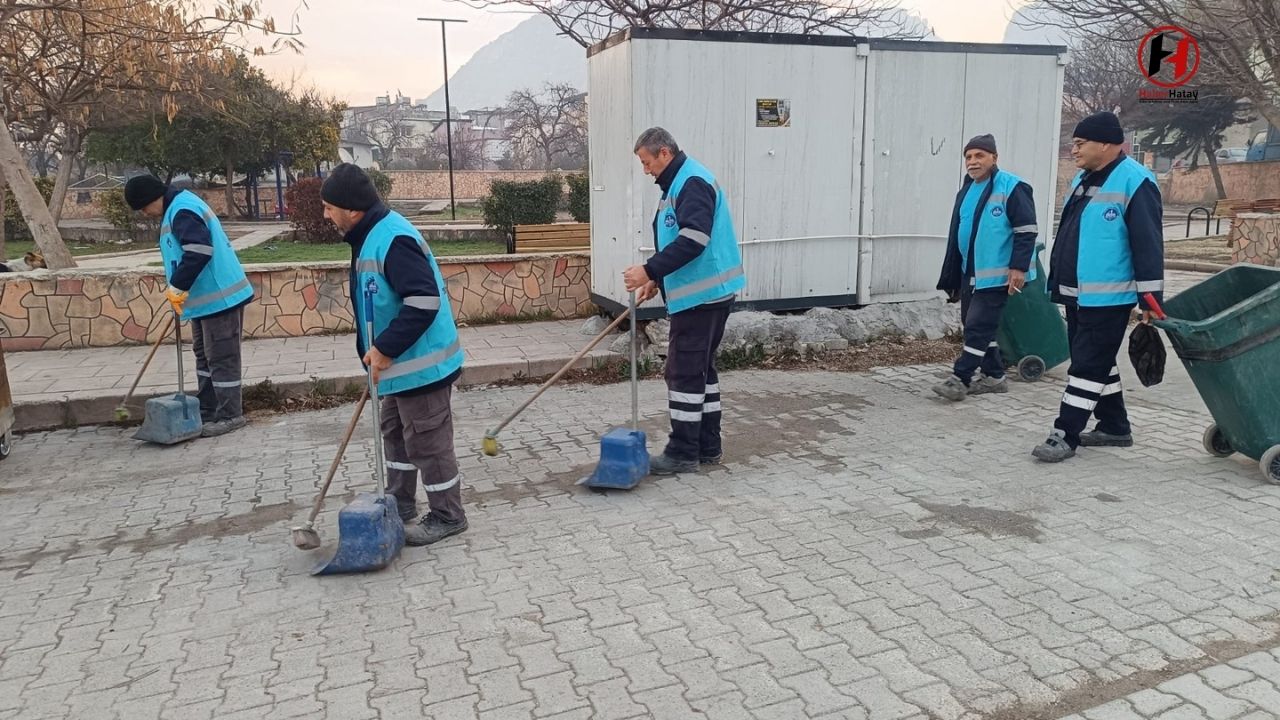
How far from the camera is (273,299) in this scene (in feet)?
28.3

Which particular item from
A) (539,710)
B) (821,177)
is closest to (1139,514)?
(539,710)

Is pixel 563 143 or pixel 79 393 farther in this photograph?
pixel 563 143

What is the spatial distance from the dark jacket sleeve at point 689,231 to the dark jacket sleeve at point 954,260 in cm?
257

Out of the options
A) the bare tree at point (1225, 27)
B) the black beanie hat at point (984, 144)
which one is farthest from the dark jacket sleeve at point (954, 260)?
the bare tree at point (1225, 27)

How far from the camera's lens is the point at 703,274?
4.99 metres

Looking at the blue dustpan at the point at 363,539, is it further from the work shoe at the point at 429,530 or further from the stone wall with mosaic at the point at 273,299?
the stone wall with mosaic at the point at 273,299

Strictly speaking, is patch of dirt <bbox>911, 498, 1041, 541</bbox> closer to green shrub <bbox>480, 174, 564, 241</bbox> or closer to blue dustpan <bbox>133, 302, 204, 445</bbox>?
blue dustpan <bbox>133, 302, 204, 445</bbox>

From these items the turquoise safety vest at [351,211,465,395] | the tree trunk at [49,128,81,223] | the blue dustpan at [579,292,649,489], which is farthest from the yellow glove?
the tree trunk at [49,128,81,223]

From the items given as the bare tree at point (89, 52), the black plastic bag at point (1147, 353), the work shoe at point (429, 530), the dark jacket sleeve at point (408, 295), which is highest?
the bare tree at point (89, 52)

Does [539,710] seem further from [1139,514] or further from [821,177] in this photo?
[821,177]

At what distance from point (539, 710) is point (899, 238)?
6.43 metres

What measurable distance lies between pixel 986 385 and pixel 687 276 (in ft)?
9.88

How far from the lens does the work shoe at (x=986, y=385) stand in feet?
22.5

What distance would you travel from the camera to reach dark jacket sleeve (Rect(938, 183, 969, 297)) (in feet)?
21.9
